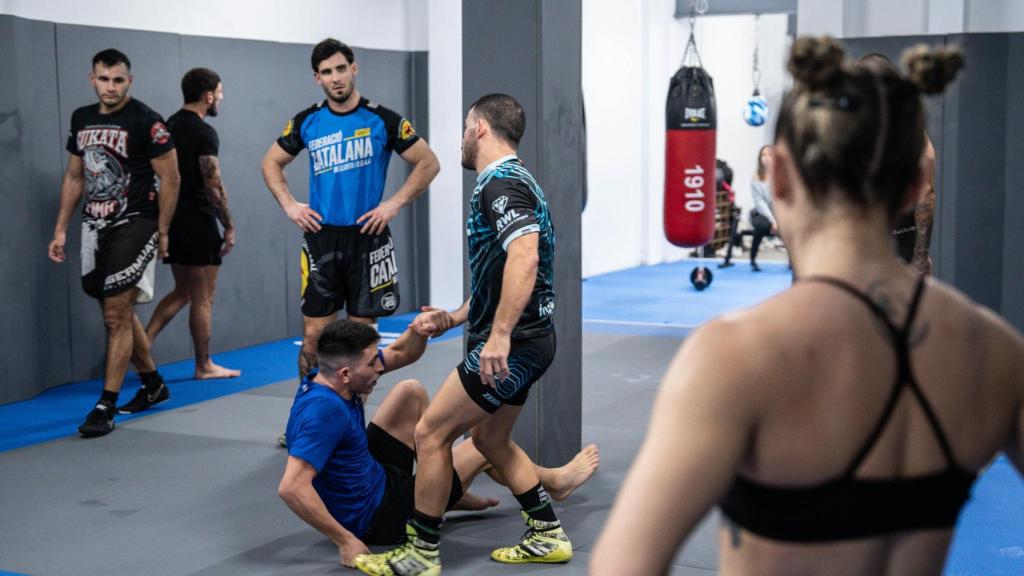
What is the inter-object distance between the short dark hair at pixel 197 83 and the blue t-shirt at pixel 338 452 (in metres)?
3.34

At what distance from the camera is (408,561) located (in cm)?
384

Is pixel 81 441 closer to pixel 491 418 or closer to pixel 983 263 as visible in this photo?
pixel 491 418

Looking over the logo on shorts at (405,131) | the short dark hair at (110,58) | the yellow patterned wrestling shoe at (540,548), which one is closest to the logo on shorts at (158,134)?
the short dark hair at (110,58)

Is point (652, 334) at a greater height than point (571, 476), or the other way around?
point (571, 476)

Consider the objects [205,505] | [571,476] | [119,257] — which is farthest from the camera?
Result: [119,257]

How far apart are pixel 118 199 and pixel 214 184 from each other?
3.16 feet

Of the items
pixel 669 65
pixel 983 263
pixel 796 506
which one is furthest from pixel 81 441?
pixel 669 65

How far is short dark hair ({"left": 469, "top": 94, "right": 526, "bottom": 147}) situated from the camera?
12.8 feet

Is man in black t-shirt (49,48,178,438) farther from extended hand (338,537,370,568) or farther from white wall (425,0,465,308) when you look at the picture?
white wall (425,0,465,308)

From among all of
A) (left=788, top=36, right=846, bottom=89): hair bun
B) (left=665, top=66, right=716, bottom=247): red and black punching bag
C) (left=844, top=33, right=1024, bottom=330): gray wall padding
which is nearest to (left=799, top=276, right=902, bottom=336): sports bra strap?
(left=788, top=36, right=846, bottom=89): hair bun

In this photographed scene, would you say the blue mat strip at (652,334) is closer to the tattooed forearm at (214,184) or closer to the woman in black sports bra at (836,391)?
the tattooed forearm at (214,184)

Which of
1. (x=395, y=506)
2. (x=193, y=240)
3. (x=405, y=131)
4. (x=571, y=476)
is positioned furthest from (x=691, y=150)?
(x=395, y=506)

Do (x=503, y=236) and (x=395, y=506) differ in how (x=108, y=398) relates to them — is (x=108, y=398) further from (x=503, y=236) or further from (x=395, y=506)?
(x=503, y=236)

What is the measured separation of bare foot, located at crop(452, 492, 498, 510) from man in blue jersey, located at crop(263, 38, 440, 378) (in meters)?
1.25
